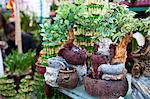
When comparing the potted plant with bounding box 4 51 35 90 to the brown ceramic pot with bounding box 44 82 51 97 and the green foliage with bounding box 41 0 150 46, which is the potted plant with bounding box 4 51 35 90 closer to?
the brown ceramic pot with bounding box 44 82 51 97

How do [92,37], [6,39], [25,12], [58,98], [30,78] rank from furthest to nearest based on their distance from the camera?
[25,12]
[6,39]
[30,78]
[58,98]
[92,37]

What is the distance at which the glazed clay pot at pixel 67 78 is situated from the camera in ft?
5.56

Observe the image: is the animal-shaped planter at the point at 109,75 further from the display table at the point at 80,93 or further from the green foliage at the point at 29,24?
the green foliage at the point at 29,24

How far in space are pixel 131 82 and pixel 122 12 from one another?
366mm

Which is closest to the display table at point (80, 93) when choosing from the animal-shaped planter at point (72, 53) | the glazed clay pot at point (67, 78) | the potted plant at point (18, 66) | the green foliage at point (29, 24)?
the glazed clay pot at point (67, 78)

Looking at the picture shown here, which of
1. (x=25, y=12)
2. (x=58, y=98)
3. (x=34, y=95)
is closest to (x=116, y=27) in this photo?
(x=58, y=98)

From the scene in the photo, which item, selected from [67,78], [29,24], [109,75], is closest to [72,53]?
[67,78]

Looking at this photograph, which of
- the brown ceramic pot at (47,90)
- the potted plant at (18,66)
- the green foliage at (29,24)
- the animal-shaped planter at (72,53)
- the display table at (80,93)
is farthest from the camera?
the green foliage at (29,24)

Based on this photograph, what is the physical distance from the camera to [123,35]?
1534 millimetres

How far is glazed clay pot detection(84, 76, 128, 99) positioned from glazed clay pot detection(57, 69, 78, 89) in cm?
17

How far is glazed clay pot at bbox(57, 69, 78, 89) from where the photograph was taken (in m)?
1.70

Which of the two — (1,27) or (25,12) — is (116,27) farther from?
(25,12)

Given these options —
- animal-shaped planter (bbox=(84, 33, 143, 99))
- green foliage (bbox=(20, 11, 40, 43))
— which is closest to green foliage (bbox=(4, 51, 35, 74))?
animal-shaped planter (bbox=(84, 33, 143, 99))

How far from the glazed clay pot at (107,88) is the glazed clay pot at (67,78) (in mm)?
167
